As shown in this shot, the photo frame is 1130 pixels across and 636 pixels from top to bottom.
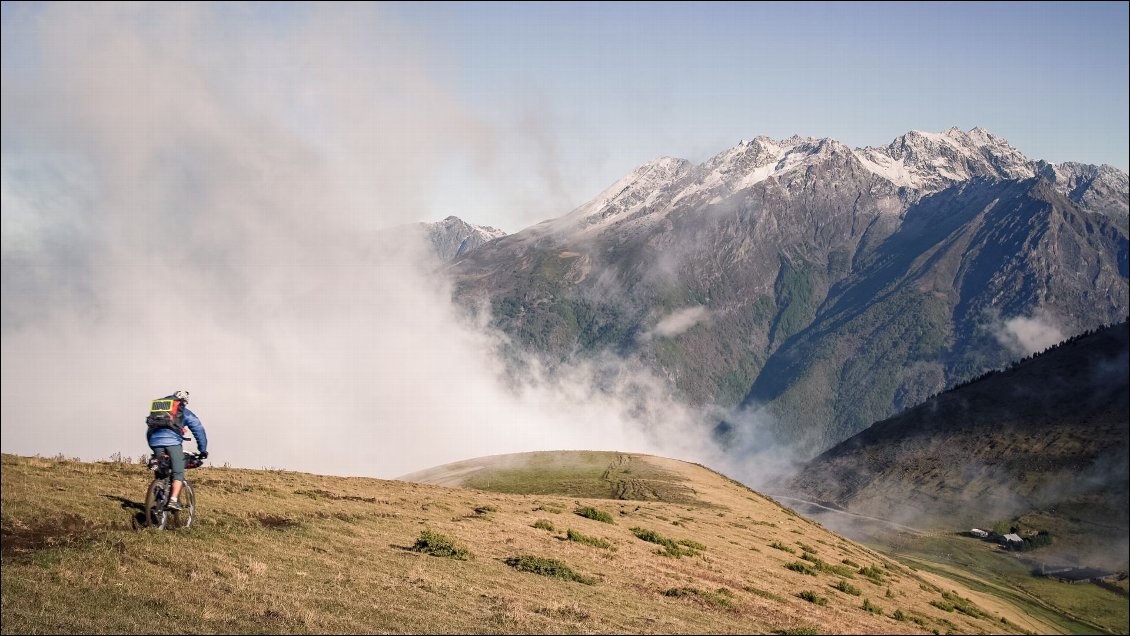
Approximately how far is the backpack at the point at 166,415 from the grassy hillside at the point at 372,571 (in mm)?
3782

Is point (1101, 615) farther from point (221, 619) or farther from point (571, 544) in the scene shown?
point (221, 619)

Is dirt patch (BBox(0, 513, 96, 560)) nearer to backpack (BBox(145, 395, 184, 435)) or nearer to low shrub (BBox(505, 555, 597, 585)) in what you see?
backpack (BBox(145, 395, 184, 435))

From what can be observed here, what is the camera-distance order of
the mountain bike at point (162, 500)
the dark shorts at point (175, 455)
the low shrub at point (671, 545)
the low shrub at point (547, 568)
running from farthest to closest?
the low shrub at point (671, 545)
the low shrub at point (547, 568)
the dark shorts at point (175, 455)
the mountain bike at point (162, 500)

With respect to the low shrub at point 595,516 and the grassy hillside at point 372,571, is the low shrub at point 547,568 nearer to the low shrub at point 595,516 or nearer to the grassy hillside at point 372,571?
the grassy hillside at point 372,571

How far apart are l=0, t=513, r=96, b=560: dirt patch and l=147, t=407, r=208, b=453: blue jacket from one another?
3.42 m

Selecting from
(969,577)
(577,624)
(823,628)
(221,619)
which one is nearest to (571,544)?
(823,628)

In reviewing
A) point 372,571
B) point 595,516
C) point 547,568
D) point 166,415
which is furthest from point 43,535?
point 595,516

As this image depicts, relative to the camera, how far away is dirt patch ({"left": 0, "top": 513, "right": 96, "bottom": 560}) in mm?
21953

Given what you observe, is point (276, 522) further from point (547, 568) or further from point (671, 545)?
point (671, 545)

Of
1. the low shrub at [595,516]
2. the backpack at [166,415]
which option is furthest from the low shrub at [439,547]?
the low shrub at [595,516]

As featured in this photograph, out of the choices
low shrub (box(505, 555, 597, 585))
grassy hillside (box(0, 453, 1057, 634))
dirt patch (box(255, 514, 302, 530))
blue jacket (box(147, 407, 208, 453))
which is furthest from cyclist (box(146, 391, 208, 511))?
low shrub (box(505, 555, 597, 585))

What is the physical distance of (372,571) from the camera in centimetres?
2627

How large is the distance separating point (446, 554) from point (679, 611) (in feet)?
33.0

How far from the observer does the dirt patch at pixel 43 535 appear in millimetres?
21953
